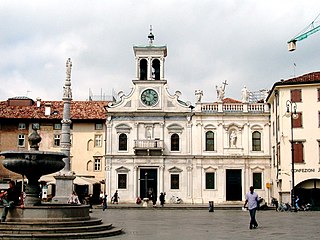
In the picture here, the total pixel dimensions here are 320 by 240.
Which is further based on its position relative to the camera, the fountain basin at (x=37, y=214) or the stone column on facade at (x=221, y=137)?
the stone column on facade at (x=221, y=137)

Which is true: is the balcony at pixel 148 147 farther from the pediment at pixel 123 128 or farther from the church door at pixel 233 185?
→ the church door at pixel 233 185

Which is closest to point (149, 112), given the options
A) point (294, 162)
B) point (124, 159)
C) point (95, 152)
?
point (124, 159)

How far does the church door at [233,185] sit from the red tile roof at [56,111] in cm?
1538

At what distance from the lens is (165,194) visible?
52125 mm

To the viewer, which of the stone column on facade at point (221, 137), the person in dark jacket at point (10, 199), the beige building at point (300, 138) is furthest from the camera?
the stone column on facade at point (221, 137)

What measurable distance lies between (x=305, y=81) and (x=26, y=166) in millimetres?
31972

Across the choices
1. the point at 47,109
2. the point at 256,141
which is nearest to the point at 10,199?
the point at 256,141

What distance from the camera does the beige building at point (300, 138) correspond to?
146ft

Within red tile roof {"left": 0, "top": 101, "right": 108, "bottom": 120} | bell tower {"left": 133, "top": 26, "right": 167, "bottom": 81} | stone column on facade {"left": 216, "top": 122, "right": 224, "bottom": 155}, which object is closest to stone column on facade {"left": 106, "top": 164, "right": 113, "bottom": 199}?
red tile roof {"left": 0, "top": 101, "right": 108, "bottom": 120}

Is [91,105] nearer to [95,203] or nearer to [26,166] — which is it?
[95,203]

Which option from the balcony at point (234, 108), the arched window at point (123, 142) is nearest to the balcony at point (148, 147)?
the arched window at point (123, 142)

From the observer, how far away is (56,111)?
59.0 meters

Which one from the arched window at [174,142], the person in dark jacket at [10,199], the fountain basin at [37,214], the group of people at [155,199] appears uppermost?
the arched window at [174,142]

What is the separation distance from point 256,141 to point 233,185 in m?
5.15
